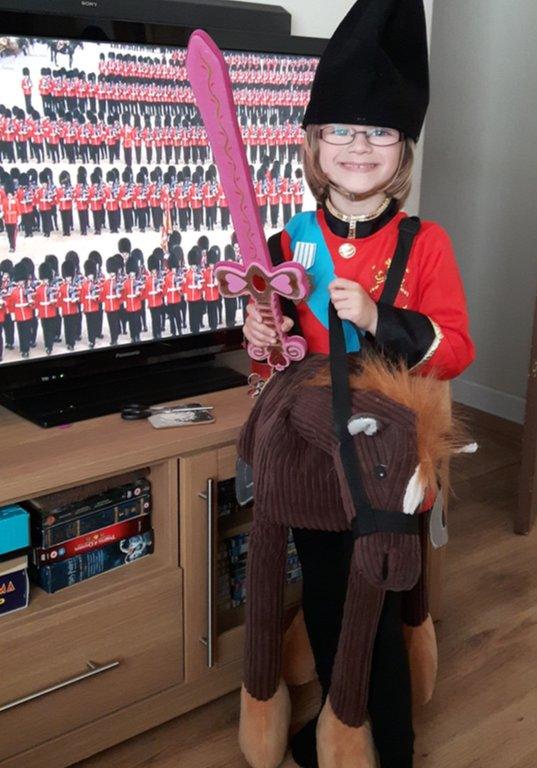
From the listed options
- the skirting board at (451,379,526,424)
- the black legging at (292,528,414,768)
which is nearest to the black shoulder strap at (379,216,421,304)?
the black legging at (292,528,414,768)

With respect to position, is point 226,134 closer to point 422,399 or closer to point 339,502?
point 422,399

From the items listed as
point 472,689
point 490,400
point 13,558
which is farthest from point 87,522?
point 490,400

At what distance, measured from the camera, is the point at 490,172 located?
3000 millimetres

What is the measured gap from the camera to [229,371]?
73.2 inches

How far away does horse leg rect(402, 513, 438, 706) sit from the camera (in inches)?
61.6

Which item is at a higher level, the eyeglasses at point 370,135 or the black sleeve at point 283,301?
the eyeglasses at point 370,135

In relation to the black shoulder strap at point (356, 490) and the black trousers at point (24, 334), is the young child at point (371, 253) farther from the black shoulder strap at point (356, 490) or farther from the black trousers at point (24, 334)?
the black trousers at point (24, 334)

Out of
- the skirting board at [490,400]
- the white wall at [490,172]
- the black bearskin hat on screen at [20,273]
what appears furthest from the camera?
the skirting board at [490,400]

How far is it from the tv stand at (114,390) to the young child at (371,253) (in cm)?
41

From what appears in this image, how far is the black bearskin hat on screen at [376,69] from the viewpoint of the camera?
4.00 ft

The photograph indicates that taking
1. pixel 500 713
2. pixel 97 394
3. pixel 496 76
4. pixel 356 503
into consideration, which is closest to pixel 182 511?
pixel 97 394

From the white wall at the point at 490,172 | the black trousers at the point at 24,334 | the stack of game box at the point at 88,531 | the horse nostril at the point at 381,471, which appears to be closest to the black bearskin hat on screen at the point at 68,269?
the black trousers at the point at 24,334

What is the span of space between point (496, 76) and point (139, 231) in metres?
1.78

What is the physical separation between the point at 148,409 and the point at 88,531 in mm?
252
